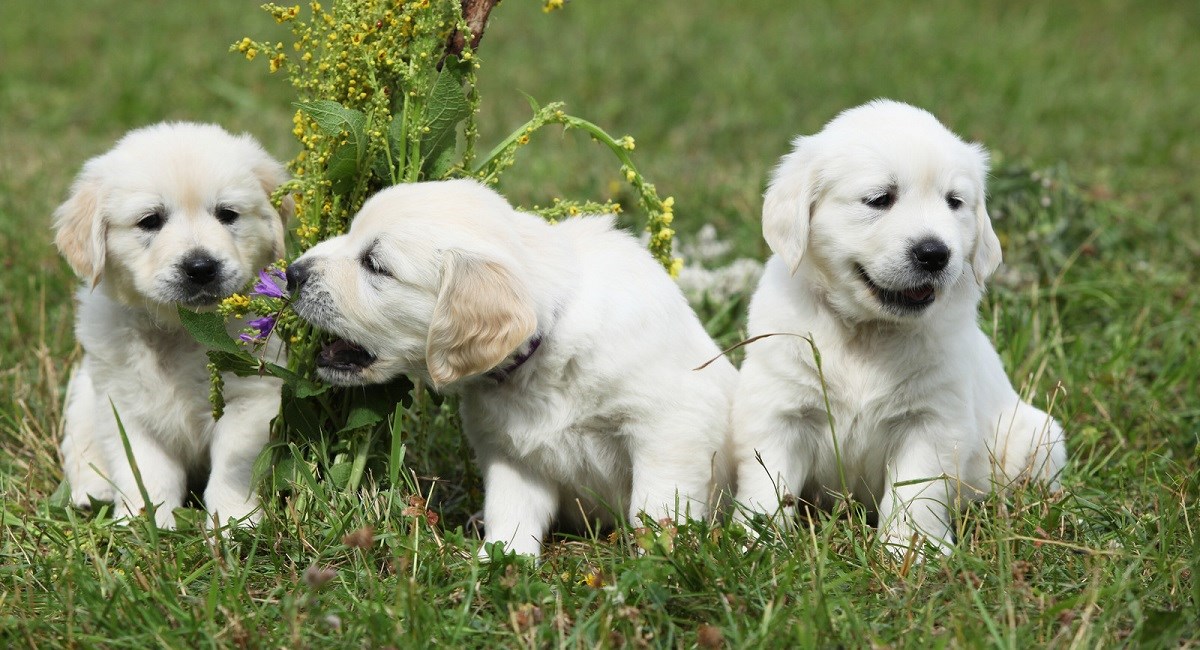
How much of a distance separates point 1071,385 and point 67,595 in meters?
3.58

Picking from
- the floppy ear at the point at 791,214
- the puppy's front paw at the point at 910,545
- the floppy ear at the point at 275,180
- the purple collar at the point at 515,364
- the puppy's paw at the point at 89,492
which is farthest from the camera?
the puppy's paw at the point at 89,492

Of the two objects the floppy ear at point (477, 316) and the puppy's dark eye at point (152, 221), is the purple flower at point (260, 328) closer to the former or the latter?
the puppy's dark eye at point (152, 221)

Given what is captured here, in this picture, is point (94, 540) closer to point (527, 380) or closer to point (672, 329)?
point (527, 380)

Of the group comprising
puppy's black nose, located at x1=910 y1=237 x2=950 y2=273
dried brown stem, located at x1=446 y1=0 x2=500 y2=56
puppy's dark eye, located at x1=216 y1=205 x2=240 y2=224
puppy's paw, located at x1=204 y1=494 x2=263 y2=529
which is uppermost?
dried brown stem, located at x1=446 y1=0 x2=500 y2=56

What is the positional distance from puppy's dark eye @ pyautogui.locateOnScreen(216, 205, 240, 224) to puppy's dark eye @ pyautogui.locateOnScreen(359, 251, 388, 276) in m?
0.86

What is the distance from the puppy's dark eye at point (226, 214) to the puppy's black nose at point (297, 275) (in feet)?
2.37

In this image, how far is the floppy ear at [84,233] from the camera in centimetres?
383

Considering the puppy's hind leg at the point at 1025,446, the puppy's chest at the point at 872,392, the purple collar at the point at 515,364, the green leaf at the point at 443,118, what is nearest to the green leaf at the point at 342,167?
the green leaf at the point at 443,118

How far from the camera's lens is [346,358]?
345 cm

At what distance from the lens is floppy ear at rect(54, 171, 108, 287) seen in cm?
383

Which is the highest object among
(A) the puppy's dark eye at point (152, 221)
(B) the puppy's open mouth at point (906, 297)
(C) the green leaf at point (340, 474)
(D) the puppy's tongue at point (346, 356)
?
(B) the puppy's open mouth at point (906, 297)

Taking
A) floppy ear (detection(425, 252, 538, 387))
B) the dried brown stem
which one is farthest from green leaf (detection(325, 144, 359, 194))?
floppy ear (detection(425, 252, 538, 387))

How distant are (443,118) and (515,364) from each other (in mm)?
792

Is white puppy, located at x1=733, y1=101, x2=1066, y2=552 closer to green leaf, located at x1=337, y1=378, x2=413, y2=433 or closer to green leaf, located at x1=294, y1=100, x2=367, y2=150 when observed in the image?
green leaf, located at x1=337, y1=378, x2=413, y2=433
